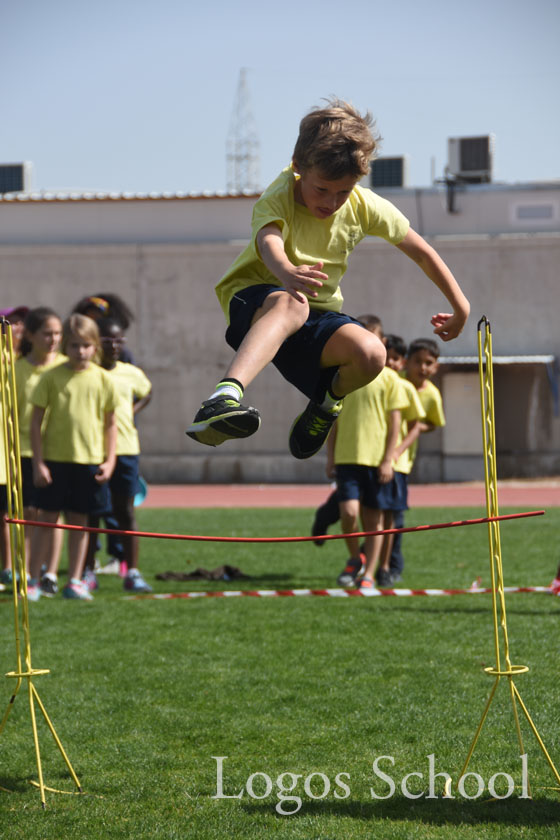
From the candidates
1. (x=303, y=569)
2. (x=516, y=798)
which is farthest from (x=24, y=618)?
(x=303, y=569)

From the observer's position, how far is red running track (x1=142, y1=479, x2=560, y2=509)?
61.2 ft

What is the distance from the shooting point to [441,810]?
3736 millimetres

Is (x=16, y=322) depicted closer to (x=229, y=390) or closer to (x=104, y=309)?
(x=104, y=309)

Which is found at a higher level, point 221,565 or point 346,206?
point 346,206

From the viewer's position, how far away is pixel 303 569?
1004 centimetres

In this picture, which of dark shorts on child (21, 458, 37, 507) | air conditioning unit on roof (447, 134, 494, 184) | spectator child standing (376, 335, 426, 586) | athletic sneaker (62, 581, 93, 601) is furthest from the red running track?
athletic sneaker (62, 581, 93, 601)

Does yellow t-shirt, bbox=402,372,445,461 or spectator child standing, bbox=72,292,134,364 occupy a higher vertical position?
spectator child standing, bbox=72,292,134,364

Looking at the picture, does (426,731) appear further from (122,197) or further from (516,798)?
(122,197)

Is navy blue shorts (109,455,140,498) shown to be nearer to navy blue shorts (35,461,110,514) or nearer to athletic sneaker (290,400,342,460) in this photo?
navy blue shorts (35,461,110,514)

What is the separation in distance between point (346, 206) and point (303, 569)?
633cm

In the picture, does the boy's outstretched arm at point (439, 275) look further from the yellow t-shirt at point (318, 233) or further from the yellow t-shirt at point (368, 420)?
the yellow t-shirt at point (368, 420)

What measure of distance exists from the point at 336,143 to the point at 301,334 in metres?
0.72

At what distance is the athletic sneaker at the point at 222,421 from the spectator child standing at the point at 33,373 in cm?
477

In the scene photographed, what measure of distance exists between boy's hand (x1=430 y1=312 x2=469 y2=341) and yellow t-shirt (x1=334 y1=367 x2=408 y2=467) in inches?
158
